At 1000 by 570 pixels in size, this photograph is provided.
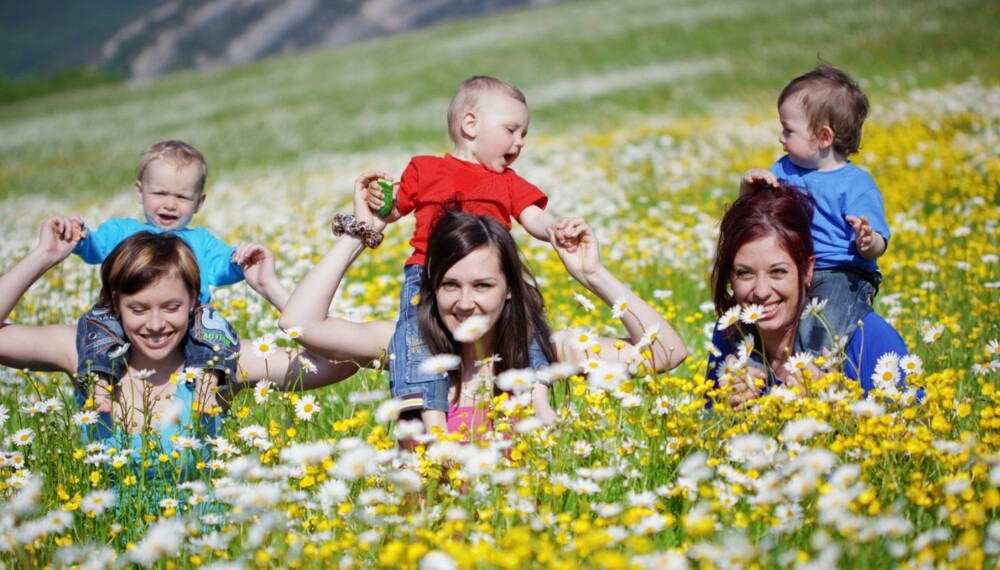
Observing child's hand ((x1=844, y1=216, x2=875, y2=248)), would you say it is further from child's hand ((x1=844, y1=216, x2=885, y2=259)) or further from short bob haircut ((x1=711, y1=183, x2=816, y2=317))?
short bob haircut ((x1=711, y1=183, x2=816, y2=317))

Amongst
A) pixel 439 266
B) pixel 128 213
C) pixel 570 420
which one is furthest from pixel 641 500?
pixel 128 213

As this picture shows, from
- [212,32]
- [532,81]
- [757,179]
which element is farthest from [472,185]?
[212,32]

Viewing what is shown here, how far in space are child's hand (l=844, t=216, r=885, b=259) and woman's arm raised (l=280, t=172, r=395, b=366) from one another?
184 cm

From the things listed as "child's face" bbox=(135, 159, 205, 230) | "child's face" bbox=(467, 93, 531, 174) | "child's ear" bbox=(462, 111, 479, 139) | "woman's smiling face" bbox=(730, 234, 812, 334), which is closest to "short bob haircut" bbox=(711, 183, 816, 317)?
"woman's smiling face" bbox=(730, 234, 812, 334)

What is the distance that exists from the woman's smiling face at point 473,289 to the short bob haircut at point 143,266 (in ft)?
3.69

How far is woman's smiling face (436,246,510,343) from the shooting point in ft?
12.9

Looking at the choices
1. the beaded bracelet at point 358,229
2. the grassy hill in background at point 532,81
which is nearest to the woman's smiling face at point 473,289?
the beaded bracelet at point 358,229

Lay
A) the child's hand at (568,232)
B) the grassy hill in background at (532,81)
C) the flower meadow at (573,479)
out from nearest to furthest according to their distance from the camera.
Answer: the flower meadow at (573,479) < the child's hand at (568,232) < the grassy hill in background at (532,81)

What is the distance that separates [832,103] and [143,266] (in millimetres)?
2948

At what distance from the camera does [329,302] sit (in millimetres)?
4137

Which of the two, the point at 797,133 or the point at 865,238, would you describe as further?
the point at 797,133

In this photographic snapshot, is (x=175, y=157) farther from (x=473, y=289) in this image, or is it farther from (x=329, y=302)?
(x=473, y=289)

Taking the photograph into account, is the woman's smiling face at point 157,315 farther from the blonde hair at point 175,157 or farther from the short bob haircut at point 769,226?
the short bob haircut at point 769,226

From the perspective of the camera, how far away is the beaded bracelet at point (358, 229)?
4070mm
